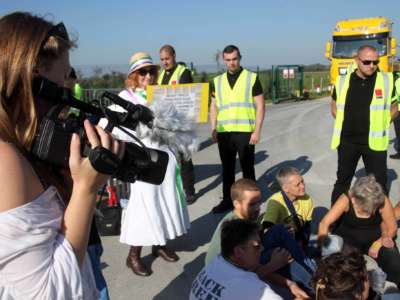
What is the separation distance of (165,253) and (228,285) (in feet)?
6.49

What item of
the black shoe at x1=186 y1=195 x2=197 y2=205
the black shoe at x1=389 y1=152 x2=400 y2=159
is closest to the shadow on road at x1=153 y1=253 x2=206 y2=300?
the black shoe at x1=186 y1=195 x2=197 y2=205

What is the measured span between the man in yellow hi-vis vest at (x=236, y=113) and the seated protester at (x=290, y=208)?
Result: 1.38 meters

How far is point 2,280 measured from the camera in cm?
105

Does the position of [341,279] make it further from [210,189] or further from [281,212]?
[210,189]

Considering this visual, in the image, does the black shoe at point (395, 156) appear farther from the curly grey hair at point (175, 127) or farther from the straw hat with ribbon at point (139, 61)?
the curly grey hair at point (175, 127)

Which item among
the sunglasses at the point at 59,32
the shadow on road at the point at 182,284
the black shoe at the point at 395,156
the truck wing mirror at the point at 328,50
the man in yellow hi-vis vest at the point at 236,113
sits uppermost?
the truck wing mirror at the point at 328,50

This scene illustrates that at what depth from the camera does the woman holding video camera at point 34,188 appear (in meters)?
1.02

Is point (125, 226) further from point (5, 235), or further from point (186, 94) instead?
point (5, 235)

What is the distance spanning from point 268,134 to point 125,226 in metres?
7.90

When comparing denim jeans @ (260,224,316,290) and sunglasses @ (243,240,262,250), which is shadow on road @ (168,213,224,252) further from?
sunglasses @ (243,240,262,250)

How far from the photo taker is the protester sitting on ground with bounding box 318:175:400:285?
3465mm

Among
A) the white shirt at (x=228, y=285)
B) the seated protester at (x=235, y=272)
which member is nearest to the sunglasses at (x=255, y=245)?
the seated protester at (x=235, y=272)

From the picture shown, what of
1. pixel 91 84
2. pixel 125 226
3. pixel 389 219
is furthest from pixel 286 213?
pixel 91 84

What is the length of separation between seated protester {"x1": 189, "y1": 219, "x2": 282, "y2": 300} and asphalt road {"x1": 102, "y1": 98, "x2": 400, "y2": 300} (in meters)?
1.25
